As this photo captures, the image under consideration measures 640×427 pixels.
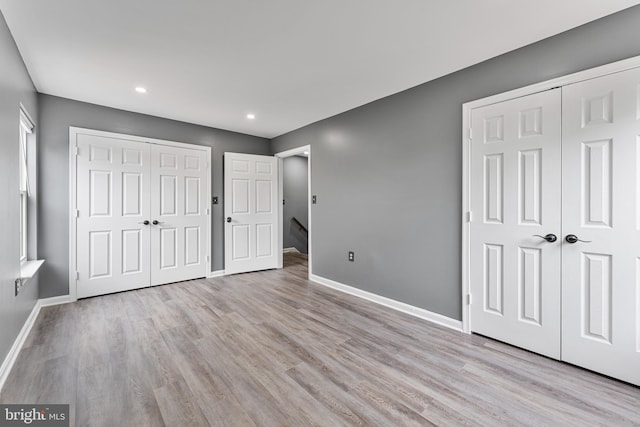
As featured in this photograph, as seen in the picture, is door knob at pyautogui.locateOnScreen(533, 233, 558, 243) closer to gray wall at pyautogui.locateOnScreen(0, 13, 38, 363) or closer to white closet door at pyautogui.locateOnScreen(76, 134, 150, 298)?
gray wall at pyautogui.locateOnScreen(0, 13, 38, 363)

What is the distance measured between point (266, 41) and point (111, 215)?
10.1 feet

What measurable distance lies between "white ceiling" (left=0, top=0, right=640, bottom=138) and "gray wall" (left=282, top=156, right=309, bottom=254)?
3.65 m

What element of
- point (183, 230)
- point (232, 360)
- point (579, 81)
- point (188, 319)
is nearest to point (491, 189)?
point (579, 81)

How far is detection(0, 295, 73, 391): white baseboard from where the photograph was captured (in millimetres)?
1856

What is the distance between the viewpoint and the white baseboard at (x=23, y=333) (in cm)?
186

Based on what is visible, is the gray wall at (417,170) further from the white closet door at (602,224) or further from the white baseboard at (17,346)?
the white baseboard at (17,346)

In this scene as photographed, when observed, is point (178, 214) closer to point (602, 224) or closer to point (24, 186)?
point (24, 186)

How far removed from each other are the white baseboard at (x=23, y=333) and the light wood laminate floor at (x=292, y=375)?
55mm

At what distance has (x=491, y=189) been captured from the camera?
7.86 feet

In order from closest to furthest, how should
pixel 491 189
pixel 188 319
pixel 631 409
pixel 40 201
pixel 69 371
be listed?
pixel 631 409, pixel 69 371, pixel 491 189, pixel 188 319, pixel 40 201

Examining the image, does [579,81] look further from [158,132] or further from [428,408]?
[158,132]

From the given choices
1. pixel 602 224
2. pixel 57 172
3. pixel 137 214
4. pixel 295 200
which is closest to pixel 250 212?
pixel 137 214

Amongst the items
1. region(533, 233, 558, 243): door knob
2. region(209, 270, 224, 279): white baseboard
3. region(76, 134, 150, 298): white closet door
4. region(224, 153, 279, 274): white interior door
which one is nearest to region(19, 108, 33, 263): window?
region(76, 134, 150, 298): white closet door

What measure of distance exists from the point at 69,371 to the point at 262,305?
1.68 m
